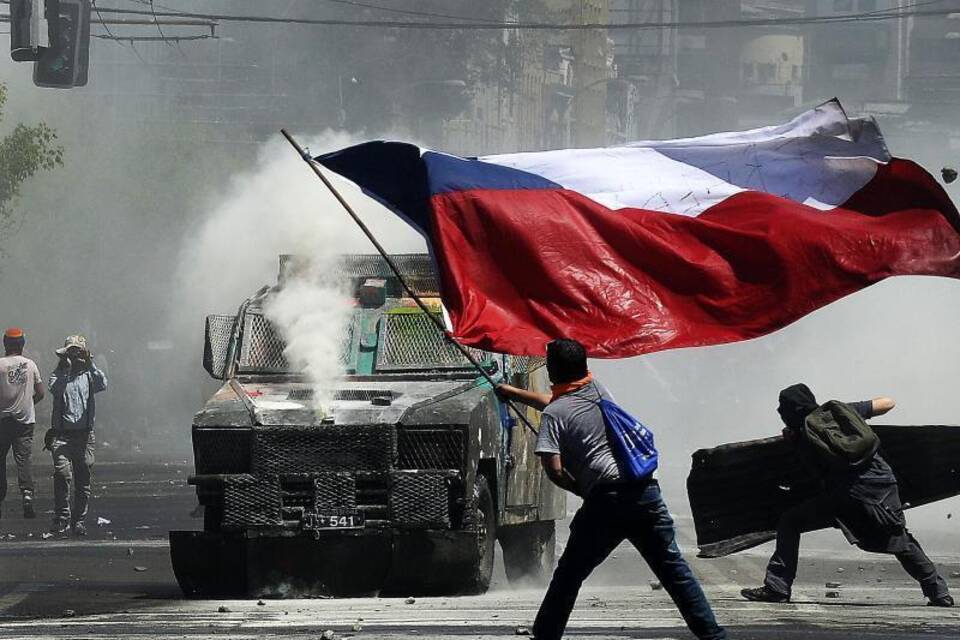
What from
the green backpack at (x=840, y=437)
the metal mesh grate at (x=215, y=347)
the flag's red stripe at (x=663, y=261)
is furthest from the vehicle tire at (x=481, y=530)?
the flag's red stripe at (x=663, y=261)

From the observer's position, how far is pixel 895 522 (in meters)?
11.8

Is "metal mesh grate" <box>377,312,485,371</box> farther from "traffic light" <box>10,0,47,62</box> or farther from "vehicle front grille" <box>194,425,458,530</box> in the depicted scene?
"traffic light" <box>10,0,47,62</box>

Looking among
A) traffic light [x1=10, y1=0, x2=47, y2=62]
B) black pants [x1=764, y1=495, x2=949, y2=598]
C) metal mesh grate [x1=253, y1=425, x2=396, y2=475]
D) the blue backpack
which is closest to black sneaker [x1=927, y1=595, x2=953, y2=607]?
black pants [x1=764, y1=495, x2=949, y2=598]

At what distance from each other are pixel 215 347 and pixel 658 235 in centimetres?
497

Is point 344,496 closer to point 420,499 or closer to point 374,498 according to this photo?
point 374,498

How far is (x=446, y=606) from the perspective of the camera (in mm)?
11586

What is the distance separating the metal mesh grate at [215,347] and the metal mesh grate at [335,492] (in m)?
1.76

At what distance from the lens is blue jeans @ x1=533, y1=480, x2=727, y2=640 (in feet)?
27.6

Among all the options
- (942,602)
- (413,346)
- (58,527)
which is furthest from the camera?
(58,527)

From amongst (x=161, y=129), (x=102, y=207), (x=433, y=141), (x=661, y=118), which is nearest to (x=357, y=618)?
→ (x=102, y=207)

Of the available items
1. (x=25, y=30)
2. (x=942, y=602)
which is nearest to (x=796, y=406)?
(x=942, y=602)

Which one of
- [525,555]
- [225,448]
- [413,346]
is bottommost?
[525,555]

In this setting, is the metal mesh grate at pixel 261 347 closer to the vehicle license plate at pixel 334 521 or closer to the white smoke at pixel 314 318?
the white smoke at pixel 314 318

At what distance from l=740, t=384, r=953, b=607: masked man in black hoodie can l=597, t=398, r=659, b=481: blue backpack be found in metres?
3.48
